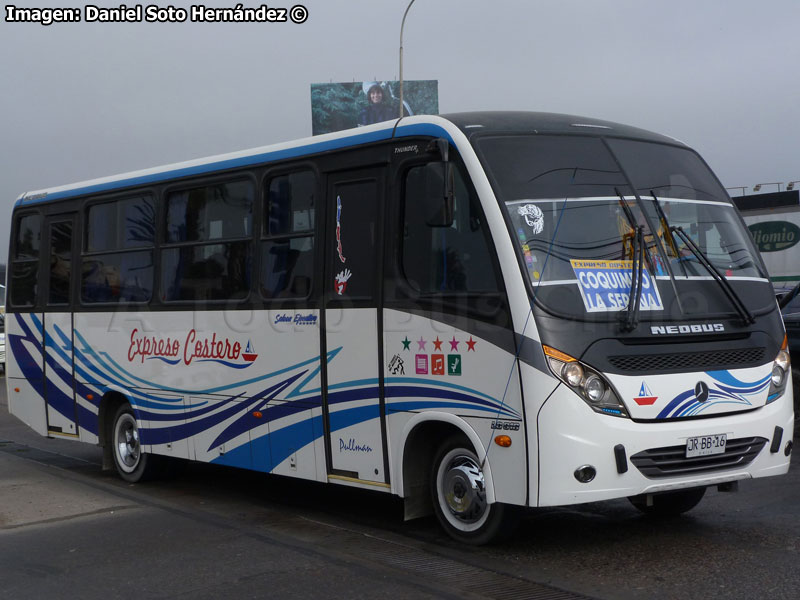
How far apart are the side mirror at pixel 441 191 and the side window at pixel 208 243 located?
2538mm

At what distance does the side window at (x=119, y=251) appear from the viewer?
439 inches

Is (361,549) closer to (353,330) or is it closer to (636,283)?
(353,330)

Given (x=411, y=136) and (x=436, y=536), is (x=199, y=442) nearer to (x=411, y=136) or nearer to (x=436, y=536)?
(x=436, y=536)

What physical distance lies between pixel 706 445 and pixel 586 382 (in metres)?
0.98

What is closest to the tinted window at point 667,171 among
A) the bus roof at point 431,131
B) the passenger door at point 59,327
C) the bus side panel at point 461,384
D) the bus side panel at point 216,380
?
the bus roof at point 431,131

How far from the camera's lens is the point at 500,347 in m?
7.10

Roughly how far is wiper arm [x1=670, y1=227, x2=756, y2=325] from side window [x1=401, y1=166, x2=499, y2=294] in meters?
1.43

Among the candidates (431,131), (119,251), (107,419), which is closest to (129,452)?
(107,419)

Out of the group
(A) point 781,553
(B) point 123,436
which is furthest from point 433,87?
(A) point 781,553

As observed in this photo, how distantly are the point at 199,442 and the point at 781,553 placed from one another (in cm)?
553

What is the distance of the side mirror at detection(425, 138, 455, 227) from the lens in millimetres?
7312

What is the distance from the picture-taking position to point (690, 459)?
7.03m

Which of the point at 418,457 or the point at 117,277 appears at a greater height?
the point at 117,277

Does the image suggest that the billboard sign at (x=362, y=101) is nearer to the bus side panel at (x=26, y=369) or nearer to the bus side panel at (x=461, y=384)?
the bus side panel at (x=26, y=369)
